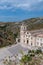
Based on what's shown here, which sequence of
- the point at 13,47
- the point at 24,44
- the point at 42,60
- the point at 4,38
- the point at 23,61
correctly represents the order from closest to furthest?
1. the point at 23,61
2. the point at 42,60
3. the point at 13,47
4. the point at 24,44
5. the point at 4,38

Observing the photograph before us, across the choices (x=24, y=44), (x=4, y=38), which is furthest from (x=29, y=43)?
(x=4, y=38)

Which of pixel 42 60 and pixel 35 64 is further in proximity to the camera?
pixel 42 60

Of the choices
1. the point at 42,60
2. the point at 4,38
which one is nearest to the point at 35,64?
the point at 42,60

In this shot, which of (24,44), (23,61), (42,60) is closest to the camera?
(23,61)

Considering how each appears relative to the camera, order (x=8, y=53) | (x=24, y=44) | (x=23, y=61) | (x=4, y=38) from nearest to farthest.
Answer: (x=23, y=61) < (x=8, y=53) < (x=24, y=44) < (x=4, y=38)

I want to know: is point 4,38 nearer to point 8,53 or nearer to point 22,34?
point 22,34

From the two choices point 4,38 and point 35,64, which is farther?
point 4,38

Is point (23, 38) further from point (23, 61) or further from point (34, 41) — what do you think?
point (23, 61)

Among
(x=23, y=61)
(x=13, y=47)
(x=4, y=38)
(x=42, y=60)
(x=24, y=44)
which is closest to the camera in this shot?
(x=23, y=61)

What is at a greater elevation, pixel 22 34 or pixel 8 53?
pixel 22 34
